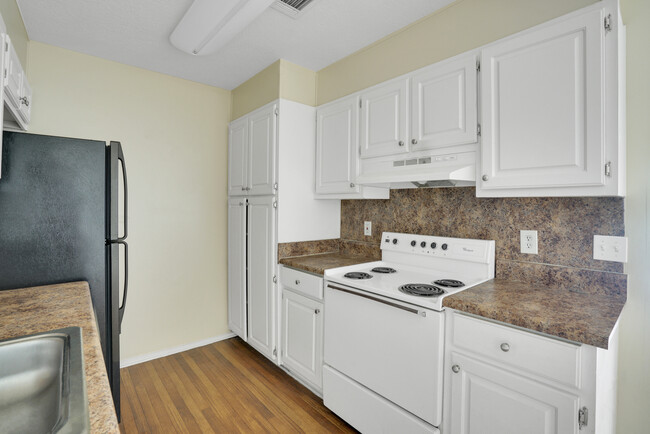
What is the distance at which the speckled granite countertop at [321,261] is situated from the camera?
2.22 m

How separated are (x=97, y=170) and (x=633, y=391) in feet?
9.17

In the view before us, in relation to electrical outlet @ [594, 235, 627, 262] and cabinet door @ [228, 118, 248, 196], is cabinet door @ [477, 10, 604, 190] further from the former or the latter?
Answer: cabinet door @ [228, 118, 248, 196]

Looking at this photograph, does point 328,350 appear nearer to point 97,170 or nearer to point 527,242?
point 527,242

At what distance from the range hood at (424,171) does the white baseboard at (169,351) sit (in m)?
2.17

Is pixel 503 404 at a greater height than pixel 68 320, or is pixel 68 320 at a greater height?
pixel 68 320

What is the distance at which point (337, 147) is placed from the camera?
8.27 ft

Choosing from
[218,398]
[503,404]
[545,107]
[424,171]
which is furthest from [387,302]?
[218,398]

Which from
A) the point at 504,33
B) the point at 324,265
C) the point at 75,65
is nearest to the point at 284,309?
the point at 324,265

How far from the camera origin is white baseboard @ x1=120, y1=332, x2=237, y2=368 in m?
2.80

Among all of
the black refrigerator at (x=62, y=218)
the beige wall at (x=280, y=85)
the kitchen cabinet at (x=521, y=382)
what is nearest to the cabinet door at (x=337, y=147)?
the beige wall at (x=280, y=85)

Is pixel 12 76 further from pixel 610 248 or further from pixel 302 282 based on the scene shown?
pixel 610 248

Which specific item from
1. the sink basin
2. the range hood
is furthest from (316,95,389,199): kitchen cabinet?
the sink basin

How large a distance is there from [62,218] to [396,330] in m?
1.77

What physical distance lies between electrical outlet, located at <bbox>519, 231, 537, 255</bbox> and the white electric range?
6.0 inches
